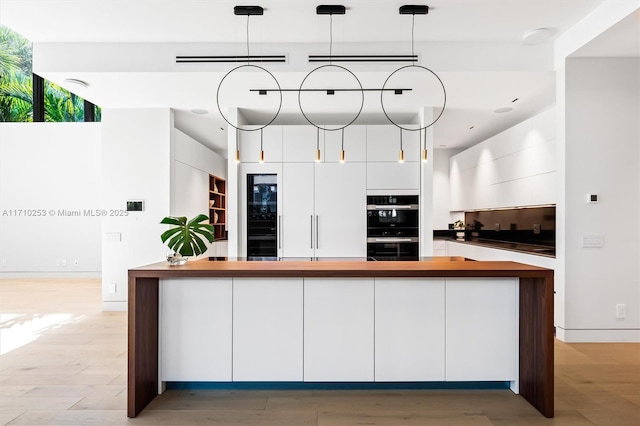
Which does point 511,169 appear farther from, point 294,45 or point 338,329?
point 338,329

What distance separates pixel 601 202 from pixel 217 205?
6605 millimetres

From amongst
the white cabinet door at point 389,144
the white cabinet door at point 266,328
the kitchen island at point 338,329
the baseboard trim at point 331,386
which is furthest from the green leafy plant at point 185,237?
the white cabinet door at point 389,144

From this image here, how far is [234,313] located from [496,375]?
1856mm

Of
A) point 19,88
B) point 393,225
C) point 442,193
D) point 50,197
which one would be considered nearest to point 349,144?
point 393,225

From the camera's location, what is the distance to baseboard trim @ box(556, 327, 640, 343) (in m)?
3.94

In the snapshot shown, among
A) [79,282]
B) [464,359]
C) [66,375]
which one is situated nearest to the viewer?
[464,359]

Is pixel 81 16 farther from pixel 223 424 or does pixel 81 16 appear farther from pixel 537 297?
pixel 537 297

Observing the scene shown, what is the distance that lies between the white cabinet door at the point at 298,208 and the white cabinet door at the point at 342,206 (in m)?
0.13

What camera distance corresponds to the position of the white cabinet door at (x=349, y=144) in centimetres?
529

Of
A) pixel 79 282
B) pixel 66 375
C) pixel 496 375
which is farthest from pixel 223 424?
pixel 79 282

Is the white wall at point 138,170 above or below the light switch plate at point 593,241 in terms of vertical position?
above

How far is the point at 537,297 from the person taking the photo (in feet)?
8.59

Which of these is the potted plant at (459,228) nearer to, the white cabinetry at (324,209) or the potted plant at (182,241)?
the white cabinetry at (324,209)

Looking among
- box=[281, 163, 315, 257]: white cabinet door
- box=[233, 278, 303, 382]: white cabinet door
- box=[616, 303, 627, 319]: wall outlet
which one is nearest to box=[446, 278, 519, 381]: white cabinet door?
box=[233, 278, 303, 382]: white cabinet door
